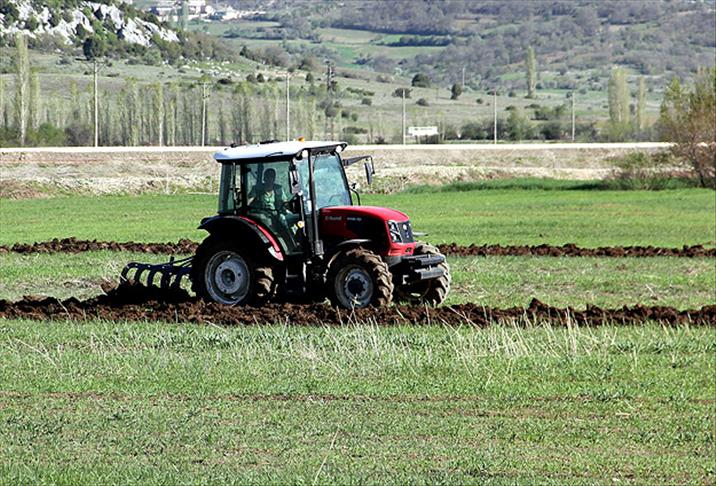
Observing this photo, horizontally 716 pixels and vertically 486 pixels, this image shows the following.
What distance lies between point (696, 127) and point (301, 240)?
42475mm

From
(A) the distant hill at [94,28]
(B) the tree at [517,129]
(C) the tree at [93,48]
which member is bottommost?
(B) the tree at [517,129]

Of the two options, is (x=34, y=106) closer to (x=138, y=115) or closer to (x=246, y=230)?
(x=138, y=115)

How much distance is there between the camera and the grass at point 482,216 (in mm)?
34531

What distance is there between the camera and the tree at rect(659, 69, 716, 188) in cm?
5756

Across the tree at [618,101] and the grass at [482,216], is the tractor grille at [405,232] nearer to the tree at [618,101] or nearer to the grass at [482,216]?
the grass at [482,216]

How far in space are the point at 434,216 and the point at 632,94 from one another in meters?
146

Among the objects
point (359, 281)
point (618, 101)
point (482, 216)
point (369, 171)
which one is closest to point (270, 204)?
point (369, 171)

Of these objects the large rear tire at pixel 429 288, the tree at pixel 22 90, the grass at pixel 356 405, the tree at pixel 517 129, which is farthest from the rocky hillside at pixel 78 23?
the grass at pixel 356 405

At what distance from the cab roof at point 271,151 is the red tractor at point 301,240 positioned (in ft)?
0.05

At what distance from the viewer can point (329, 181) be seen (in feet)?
63.5

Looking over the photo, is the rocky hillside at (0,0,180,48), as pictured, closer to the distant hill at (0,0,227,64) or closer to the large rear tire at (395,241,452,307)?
the distant hill at (0,0,227,64)

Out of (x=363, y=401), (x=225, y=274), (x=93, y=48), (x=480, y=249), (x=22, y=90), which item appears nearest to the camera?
(x=363, y=401)

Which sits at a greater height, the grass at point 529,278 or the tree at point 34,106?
the tree at point 34,106

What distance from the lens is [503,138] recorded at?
11150 cm
